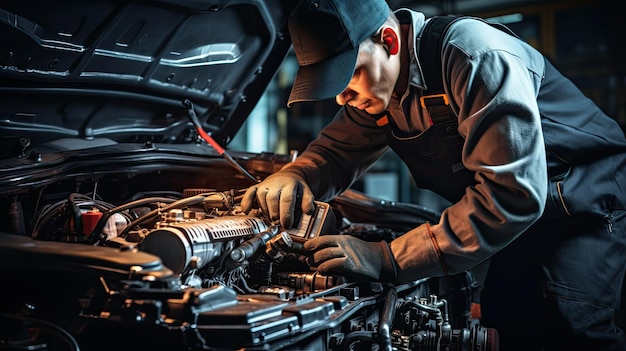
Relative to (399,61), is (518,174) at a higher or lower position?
lower

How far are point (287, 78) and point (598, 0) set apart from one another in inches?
137

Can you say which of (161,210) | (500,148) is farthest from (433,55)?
(161,210)

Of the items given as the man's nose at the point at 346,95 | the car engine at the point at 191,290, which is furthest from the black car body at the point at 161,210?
the man's nose at the point at 346,95


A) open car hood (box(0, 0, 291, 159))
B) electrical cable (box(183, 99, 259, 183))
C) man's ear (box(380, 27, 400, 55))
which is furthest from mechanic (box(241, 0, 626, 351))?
open car hood (box(0, 0, 291, 159))

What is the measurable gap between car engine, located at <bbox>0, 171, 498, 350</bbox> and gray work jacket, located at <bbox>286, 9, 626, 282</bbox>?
249 millimetres

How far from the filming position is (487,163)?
1.88m

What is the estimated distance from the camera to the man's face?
2039 mm

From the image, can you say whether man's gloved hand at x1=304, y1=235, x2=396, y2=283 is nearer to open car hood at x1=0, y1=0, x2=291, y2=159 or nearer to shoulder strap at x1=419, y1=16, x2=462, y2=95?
shoulder strap at x1=419, y1=16, x2=462, y2=95

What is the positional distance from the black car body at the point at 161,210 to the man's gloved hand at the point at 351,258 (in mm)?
34

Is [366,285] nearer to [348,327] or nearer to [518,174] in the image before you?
[348,327]

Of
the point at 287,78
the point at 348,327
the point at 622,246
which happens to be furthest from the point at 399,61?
the point at 287,78

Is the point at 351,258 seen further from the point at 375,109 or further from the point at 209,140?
the point at 209,140

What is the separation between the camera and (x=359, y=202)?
2816mm

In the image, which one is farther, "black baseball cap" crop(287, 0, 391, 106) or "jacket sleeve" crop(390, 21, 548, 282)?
→ "black baseball cap" crop(287, 0, 391, 106)
